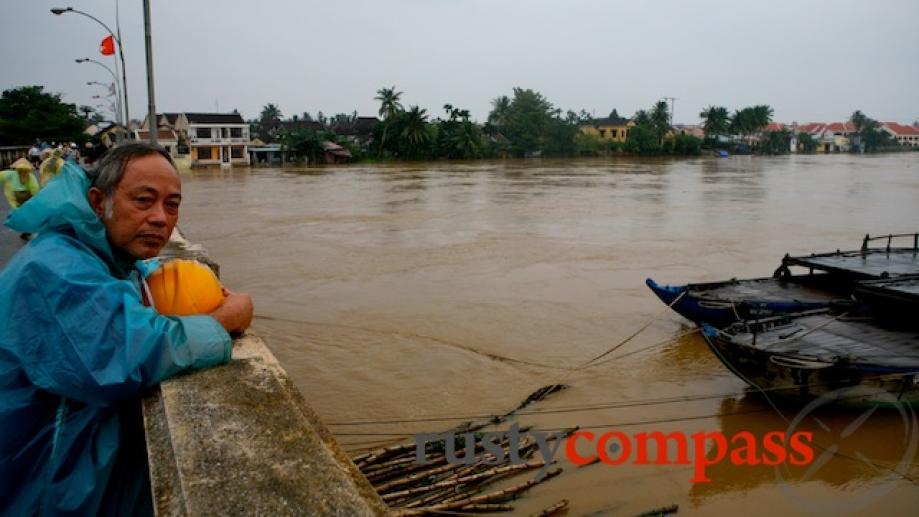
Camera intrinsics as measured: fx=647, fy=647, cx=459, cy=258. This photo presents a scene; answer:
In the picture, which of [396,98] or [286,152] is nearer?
[286,152]

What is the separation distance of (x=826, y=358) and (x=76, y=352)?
25.9 ft

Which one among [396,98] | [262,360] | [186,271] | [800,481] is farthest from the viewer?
[396,98]

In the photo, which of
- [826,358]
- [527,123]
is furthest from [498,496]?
[527,123]

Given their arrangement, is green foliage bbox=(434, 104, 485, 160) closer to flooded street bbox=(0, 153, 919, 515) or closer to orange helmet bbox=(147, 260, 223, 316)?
flooded street bbox=(0, 153, 919, 515)

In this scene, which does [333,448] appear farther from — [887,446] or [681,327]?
[681,327]

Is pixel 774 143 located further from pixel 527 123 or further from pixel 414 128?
pixel 414 128

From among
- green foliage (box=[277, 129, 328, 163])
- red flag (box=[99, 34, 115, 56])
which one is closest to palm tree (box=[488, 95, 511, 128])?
green foliage (box=[277, 129, 328, 163])

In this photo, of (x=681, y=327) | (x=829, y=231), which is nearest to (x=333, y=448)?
(x=681, y=327)

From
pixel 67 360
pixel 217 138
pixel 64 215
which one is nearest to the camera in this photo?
pixel 67 360

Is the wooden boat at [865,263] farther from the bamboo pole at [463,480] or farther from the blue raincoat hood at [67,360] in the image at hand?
the blue raincoat hood at [67,360]

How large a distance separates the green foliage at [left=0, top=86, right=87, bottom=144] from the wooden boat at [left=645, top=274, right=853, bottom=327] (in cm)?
4772

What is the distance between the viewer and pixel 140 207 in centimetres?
186

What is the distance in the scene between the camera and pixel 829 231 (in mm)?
23188

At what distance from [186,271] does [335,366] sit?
24.4 ft
